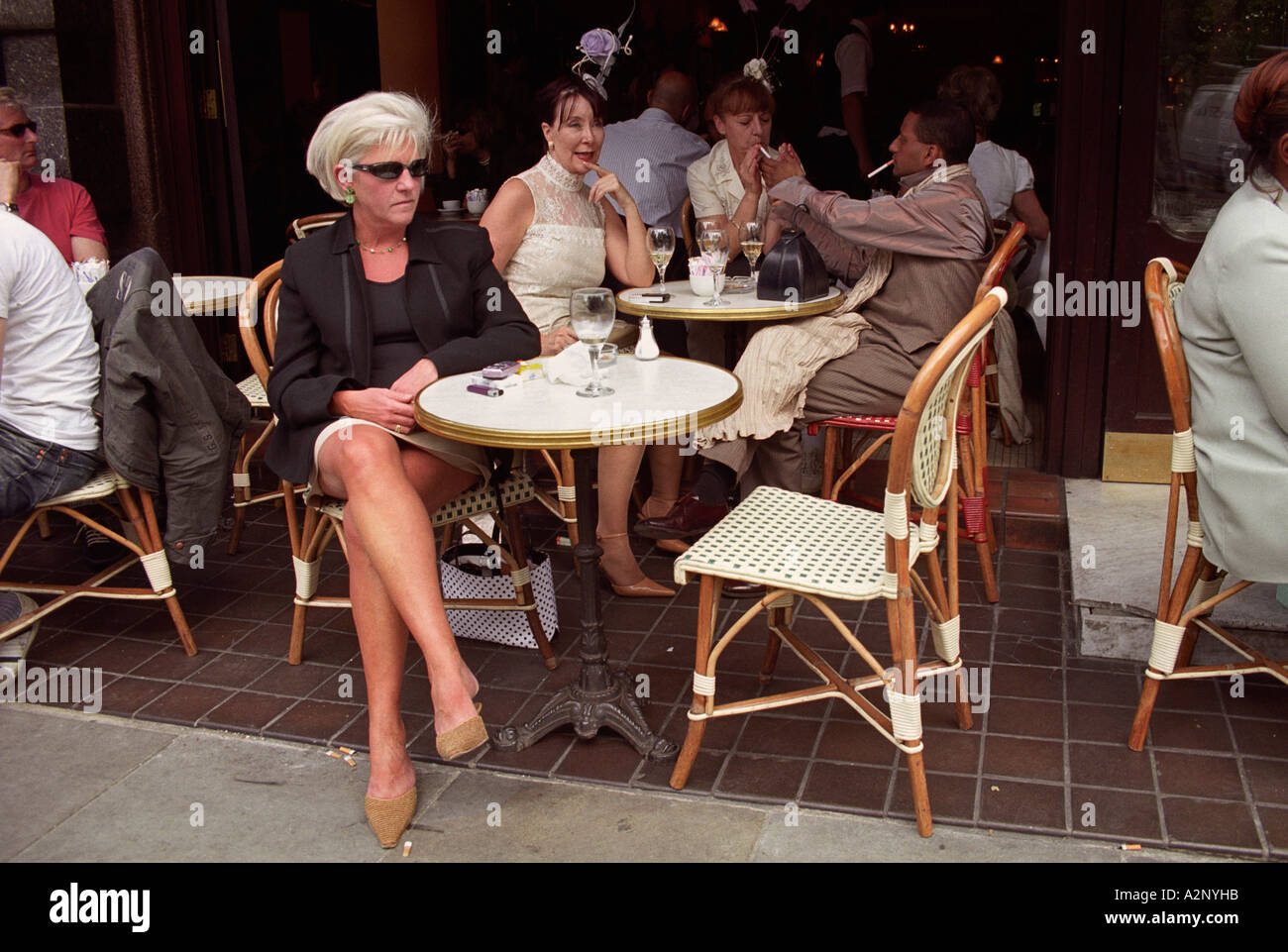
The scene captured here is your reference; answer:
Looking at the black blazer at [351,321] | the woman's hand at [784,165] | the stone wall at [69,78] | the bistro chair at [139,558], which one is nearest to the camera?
the black blazer at [351,321]

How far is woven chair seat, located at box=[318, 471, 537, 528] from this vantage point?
2.87m

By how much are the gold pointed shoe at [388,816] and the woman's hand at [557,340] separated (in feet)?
4.59

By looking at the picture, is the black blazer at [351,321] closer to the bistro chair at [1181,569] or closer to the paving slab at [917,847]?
the paving slab at [917,847]

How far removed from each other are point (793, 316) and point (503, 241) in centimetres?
92

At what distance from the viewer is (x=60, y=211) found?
→ 4426 millimetres

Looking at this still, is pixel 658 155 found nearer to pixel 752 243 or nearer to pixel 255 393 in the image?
pixel 752 243

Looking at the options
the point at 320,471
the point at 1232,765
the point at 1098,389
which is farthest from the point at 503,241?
the point at 1232,765

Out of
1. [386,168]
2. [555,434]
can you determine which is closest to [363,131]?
[386,168]

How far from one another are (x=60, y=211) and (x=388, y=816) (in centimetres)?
314

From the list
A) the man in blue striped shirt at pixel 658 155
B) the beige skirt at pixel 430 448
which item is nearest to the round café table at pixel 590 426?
the beige skirt at pixel 430 448

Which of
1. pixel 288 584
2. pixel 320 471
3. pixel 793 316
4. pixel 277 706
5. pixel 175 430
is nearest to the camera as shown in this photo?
pixel 320 471

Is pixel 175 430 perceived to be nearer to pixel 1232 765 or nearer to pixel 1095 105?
pixel 1232 765

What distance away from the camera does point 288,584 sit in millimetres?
3793

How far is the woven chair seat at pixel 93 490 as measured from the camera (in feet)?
10.3
